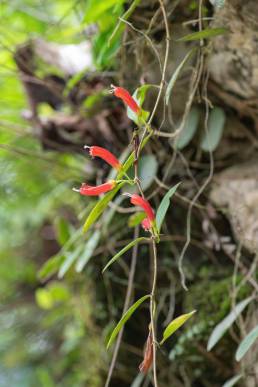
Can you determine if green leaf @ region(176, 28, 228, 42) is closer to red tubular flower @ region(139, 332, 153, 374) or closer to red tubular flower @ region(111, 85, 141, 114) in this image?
red tubular flower @ region(111, 85, 141, 114)

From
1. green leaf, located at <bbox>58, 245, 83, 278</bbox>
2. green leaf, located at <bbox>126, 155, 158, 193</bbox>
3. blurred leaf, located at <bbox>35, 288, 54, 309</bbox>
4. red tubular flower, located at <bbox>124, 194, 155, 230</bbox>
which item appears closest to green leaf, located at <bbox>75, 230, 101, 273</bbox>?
green leaf, located at <bbox>58, 245, 83, 278</bbox>

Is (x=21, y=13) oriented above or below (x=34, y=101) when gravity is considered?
above

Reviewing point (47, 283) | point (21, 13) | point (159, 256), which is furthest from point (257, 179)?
point (47, 283)

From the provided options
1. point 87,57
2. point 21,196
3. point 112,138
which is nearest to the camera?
point 112,138

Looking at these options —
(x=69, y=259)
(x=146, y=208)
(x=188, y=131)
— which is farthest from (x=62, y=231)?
(x=146, y=208)

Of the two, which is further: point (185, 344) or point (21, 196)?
point (21, 196)

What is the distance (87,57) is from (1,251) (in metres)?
0.96

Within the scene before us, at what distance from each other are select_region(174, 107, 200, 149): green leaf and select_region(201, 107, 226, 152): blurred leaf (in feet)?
0.10

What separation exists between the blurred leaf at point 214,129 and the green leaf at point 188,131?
0.10 feet

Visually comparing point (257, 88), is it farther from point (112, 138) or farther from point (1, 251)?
point (1, 251)

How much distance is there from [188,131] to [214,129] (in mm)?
56

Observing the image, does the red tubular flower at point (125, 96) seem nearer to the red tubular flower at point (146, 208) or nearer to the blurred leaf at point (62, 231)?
the red tubular flower at point (146, 208)

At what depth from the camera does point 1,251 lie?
2006 millimetres

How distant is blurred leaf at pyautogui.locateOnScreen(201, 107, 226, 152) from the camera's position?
1033mm
